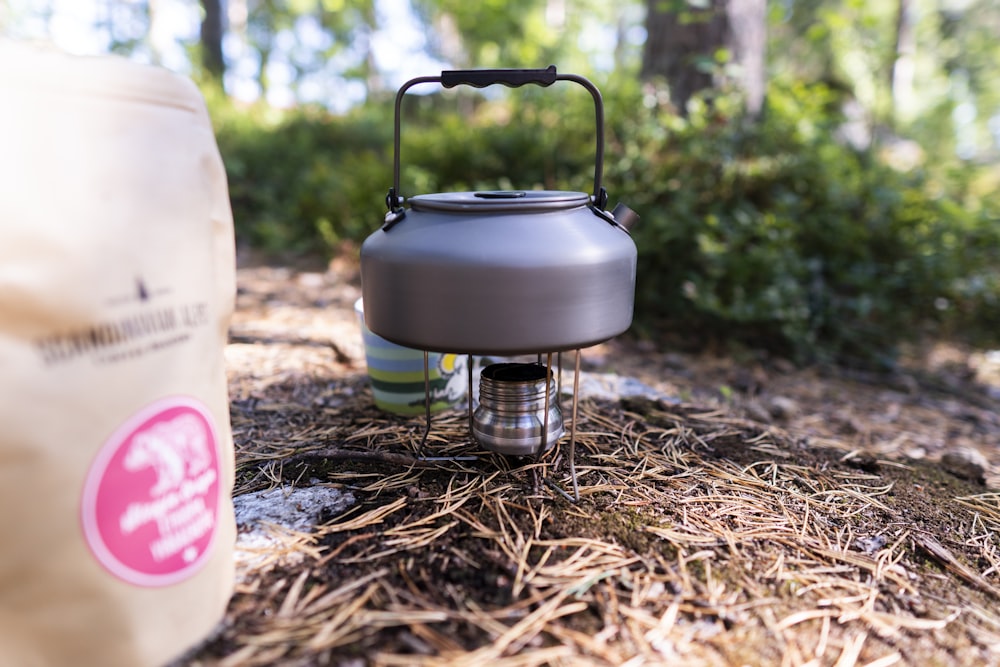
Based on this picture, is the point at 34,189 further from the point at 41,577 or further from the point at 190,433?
the point at 41,577

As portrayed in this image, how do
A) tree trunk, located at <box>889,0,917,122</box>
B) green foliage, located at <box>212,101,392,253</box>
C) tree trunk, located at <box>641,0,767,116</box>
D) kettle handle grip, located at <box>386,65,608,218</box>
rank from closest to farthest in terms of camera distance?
1. kettle handle grip, located at <box>386,65,608,218</box>
2. tree trunk, located at <box>641,0,767,116</box>
3. green foliage, located at <box>212,101,392,253</box>
4. tree trunk, located at <box>889,0,917,122</box>

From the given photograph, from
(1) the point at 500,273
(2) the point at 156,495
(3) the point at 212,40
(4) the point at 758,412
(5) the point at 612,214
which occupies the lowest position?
(4) the point at 758,412

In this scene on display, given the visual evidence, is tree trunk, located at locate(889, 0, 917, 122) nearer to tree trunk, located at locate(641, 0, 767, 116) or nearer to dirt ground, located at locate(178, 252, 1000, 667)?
tree trunk, located at locate(641, 0, 767, 116)

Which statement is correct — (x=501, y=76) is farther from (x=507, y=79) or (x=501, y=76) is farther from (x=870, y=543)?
(x=870, y=543)

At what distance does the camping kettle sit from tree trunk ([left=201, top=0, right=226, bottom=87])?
8881mm

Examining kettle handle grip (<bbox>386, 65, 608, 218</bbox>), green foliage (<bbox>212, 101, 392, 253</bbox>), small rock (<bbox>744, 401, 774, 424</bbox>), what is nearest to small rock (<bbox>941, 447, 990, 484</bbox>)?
small rock (<bbox>744, 401, 774, 424</bbox>)

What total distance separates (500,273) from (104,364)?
0.74 m

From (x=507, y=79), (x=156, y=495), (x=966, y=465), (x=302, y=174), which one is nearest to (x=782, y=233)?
(x=966, y=465)

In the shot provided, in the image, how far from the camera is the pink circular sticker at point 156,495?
984 millimetres

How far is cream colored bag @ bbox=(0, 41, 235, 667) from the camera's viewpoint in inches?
35.4

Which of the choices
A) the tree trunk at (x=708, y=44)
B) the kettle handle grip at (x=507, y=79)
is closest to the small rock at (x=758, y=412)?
the kettle handle grip at (x=507, y=79)

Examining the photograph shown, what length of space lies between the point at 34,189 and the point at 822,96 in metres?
4.13

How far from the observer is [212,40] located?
893 centimetres

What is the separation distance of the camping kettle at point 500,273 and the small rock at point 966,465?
1390 millimetres
